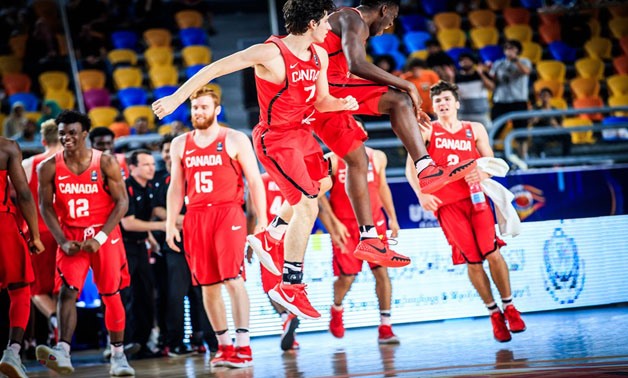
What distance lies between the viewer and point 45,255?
8.53 m

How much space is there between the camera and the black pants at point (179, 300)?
8.28m

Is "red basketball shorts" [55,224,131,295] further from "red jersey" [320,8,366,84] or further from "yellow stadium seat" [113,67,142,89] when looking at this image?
"yellow stadium seat" [113,67,142,89]

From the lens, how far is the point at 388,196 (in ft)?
27.9

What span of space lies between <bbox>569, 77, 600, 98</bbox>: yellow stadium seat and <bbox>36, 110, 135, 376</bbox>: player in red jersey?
357 inches

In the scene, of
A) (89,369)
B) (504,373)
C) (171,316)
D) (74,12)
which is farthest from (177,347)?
(74,12)

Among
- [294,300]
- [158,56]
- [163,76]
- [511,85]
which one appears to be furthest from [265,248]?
[158,56]

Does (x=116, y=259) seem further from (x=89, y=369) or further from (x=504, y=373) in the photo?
(x=504, y=373)

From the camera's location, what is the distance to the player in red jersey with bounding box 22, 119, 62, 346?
834 centimetres

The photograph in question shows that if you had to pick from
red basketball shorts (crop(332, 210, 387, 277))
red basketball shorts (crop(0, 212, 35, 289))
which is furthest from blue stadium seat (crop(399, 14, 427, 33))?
red basketball shorts (crop(0, 212, 35, 289))

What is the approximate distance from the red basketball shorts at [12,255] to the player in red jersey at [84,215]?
0.25 metres

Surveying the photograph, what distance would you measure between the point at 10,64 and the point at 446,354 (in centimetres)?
1048

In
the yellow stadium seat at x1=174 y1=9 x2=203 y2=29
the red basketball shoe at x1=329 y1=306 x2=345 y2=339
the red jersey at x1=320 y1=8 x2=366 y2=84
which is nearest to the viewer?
the red jersey at x1=320 y1=8 x2=366 y2=84

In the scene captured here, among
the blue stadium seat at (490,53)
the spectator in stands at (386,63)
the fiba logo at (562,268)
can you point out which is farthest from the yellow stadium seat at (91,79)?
the fiba logo at (562,268)

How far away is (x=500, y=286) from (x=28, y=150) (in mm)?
5383
